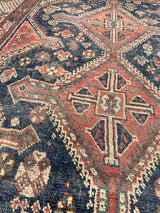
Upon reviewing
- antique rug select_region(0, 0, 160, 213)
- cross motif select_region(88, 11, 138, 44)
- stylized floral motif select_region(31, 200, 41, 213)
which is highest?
cross motif select_region(88, 11, 138, 44)

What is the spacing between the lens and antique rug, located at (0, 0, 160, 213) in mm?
1706

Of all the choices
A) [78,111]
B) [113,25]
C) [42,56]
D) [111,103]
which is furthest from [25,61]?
[113,25]

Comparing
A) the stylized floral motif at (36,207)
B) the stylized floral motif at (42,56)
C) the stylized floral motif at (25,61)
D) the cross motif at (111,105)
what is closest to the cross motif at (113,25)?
the stylized floral motif at (42,56)

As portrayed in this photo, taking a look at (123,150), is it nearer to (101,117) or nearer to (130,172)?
(130,172)

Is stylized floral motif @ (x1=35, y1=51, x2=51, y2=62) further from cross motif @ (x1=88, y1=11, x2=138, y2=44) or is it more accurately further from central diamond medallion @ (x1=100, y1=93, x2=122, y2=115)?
cross motif @ (x1=88, y1=11, x2=138, y2=44)

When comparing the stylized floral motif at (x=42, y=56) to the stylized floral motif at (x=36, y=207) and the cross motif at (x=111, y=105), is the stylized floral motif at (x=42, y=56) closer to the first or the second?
the cross motif at (x=111, y=105)

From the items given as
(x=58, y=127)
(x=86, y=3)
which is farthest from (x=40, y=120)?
(x=86, y=3)

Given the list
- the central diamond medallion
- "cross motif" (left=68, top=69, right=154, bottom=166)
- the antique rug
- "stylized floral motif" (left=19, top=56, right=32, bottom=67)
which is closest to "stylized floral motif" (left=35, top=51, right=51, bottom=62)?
the antique rug

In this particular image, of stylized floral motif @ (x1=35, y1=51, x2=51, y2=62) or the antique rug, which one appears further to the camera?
stylized floral motif @ (x1=35, y1=51, x2=51, y2=62)

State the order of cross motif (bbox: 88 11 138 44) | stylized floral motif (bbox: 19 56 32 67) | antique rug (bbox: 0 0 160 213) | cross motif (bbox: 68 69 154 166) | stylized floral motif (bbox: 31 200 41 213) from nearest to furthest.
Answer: stylized floral motif (bbox: 31 200 41 213), antique rug (bbox: 0 0 160 213), cross motif (bbox: 68 69 154 166), stylized floral motif (bbox: 19 56 32 67), cross motif (bbox: 88 11 138 44)

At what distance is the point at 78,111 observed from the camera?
2326 millimetres

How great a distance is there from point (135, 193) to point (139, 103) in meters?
1.27

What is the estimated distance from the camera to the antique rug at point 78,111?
1.71m

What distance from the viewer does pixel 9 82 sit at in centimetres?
253
